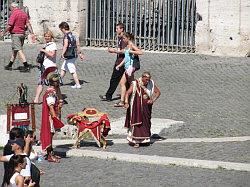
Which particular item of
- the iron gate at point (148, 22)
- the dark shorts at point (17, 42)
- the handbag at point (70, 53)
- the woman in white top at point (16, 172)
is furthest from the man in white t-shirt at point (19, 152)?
the iron gate at point (148, 22)

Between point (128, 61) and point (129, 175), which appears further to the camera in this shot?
point (128, 61)

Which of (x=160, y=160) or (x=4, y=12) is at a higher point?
(x=4, y=12)

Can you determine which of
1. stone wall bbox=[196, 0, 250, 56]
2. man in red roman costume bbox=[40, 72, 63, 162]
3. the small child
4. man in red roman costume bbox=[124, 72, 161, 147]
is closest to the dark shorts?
the small child

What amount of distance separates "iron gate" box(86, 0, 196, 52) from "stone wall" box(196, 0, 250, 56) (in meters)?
0.49

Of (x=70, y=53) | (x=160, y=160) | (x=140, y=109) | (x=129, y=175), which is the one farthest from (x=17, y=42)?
(x=129, y=175)

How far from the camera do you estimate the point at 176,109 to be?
58.2 feet

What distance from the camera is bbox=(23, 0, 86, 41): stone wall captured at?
2516 cm

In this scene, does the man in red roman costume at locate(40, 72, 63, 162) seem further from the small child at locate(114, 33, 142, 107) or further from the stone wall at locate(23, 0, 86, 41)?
the stone wall at locate(23, 0, 86, 41)

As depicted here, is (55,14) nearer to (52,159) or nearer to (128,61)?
(128,61)

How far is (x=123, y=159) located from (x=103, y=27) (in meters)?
12.1

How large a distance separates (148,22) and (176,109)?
744cm

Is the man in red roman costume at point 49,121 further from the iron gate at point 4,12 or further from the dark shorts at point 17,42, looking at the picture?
the iron gate at point 4,12

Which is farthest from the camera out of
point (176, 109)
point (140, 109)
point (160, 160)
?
point (176, 109)

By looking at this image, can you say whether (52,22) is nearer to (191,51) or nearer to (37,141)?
(191,51)
